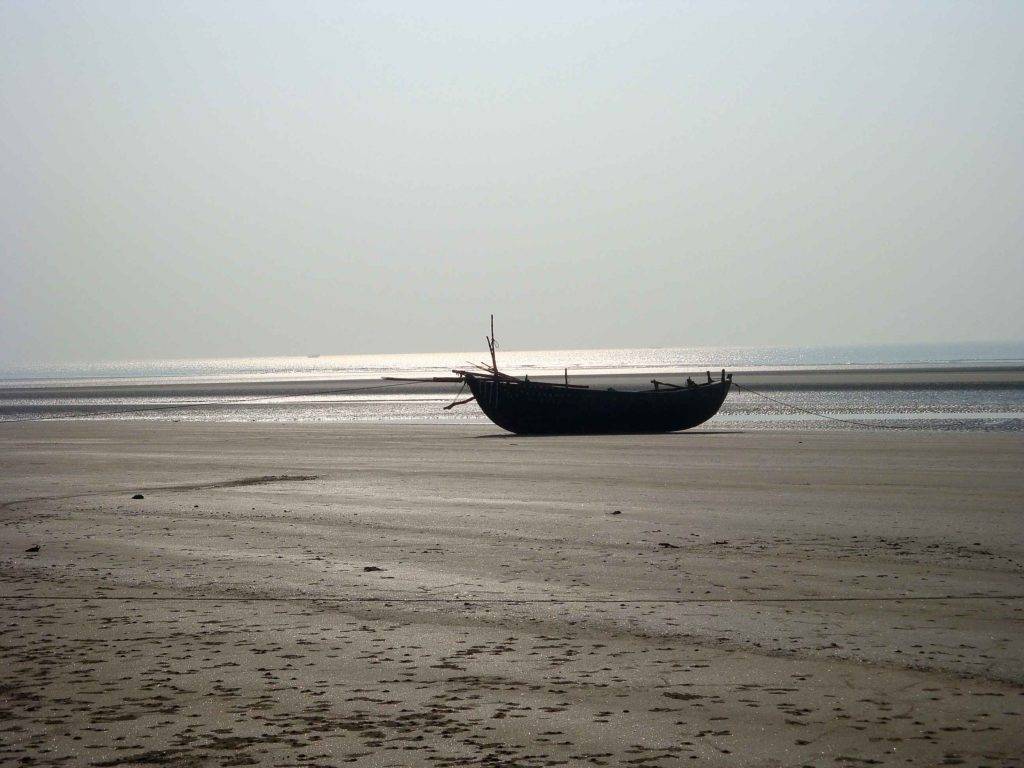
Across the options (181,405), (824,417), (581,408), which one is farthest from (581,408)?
(181,405)

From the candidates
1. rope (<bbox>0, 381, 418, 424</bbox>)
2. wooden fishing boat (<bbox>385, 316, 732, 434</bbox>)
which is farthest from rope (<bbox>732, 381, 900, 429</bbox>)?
rope (<bbox>0, 381, 418, 424</bbox>)

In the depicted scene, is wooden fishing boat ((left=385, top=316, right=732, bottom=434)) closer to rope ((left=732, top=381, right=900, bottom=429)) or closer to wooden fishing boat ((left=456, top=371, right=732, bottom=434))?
wooden fishing boat ((left=456, top=371, right=732, bottom=434))

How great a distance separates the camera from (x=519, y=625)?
22.7 ft

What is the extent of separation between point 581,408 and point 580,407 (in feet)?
0.13

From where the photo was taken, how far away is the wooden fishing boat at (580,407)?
30625 mm

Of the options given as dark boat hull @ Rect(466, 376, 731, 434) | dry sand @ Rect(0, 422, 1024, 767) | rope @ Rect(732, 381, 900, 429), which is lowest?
rope @ Rect(732, 381, 900, 429)

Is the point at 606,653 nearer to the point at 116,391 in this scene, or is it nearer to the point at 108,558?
the point at 108,558

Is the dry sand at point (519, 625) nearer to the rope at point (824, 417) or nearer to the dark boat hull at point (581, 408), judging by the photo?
the dark boat hull at point (581, 408)

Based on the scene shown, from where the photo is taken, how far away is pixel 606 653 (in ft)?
20.3

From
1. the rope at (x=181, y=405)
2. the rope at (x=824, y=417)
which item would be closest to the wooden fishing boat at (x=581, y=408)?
the rope at (x=824, y=417)

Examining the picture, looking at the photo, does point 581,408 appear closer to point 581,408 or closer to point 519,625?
point 581,408

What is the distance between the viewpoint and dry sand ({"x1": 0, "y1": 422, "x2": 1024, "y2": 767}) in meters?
4.81

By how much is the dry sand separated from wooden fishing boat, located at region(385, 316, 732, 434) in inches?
601

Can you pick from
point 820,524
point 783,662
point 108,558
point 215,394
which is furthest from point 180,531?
point 215,394
